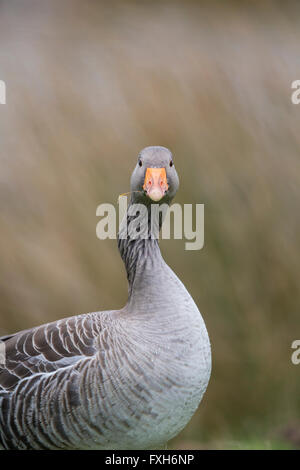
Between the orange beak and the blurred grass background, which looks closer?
the orange beak

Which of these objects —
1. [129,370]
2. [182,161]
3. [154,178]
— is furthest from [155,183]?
[182,161]

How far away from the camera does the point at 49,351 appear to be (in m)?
2.73

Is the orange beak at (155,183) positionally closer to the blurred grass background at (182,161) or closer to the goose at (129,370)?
the goose at (129,370)

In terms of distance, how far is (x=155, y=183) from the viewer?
241 cm

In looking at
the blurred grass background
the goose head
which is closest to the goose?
the goose head

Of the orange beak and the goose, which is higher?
the orange beak

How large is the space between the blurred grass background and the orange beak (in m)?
2.05

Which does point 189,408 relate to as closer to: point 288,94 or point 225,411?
point 225,411

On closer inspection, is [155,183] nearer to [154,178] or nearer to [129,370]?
[154,178]

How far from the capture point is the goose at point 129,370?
2.46 m

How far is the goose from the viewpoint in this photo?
2.46 m

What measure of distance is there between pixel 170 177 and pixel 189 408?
1.00m

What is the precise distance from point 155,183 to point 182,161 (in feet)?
7.43

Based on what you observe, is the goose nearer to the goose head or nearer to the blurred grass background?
the goose head
